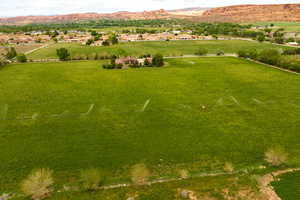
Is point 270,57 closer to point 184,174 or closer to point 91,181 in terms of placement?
point 184,174

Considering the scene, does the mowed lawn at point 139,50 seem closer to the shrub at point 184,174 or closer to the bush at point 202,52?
the bush at point 202,52

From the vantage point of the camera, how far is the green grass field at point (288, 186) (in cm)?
1505

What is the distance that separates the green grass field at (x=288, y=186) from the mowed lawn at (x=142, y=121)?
7.66 feet

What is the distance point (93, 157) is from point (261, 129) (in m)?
18.4

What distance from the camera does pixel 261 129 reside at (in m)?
24.5

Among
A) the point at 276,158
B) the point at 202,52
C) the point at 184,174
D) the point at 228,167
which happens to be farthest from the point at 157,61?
the point at 184,174

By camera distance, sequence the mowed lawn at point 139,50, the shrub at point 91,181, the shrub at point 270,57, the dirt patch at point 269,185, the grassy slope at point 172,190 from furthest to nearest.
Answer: the mowed lawn at point 139,50
the shrub at point 270,57
the shrub at point 91,181
the grassy slope at point 172,190
the dirt patch at point 269,185

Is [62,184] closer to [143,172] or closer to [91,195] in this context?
[91,195]

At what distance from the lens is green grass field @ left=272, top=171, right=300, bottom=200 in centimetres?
1505

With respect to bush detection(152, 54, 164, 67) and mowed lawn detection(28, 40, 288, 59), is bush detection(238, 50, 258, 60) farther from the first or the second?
bush detection(152, 54, 164, 67)

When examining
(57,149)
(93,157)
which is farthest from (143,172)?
(57,149)

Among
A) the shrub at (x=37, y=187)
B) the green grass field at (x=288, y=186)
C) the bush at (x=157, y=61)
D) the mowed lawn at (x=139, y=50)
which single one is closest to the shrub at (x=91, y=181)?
the shrub at (x=37, y=187)

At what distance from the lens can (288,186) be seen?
15891 millimetres

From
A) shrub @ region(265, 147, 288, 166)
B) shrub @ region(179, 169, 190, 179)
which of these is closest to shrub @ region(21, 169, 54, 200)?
shrub @ region(179, 169, 190, 179)
